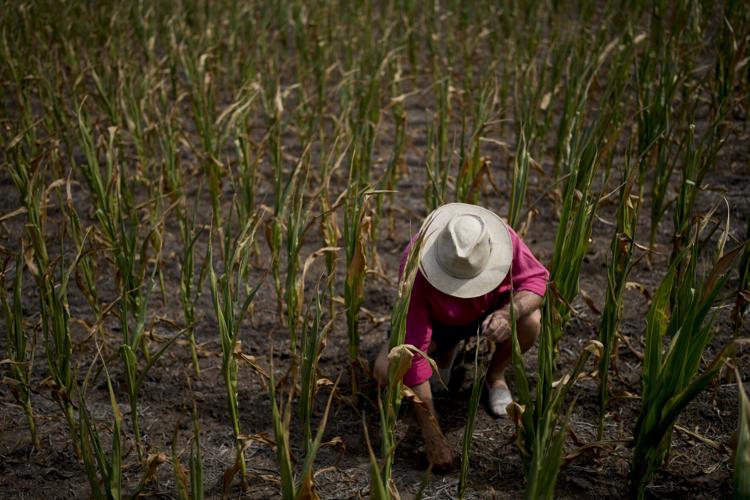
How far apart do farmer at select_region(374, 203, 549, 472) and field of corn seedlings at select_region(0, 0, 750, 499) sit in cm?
8

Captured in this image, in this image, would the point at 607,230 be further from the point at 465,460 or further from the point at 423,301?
the point at 465,460

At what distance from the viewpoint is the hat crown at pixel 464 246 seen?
172 cm

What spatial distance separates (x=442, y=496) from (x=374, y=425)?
1.08 feet

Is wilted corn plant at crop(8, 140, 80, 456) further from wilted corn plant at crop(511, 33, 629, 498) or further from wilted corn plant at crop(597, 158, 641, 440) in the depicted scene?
wilted corn plant at crop(597, 158, 641, 440)

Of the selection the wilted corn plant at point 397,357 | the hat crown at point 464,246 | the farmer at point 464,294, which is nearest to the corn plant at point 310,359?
the wilted corn plant at point 397,357

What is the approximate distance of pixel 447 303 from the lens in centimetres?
185

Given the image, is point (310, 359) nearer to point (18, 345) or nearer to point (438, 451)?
point (438, 451)

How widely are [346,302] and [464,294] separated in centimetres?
34

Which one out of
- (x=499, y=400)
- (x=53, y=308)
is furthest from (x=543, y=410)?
(x=53, y=308)

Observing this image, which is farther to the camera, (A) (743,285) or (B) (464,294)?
(A) (743,285)

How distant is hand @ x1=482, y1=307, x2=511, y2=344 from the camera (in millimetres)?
1744

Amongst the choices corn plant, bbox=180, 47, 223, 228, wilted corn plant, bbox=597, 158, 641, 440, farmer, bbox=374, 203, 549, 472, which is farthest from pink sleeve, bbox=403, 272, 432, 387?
corn plant, bbox=180, 47, 223, 228

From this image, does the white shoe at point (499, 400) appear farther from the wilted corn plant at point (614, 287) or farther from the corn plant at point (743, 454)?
the corn plant at point (743, 454)

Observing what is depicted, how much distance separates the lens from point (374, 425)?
6.53ft
